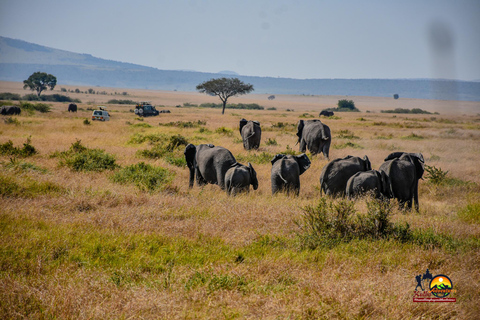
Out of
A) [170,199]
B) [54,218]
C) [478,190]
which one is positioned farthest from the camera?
[478,190]

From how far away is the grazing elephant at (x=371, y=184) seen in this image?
8.41 m

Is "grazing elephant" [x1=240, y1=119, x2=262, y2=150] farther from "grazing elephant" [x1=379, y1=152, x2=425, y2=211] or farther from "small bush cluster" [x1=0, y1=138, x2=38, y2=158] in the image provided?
"grazing elephant" [x1=379, y1=152, x2=425, y2=211]

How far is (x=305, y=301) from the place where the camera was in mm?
4309

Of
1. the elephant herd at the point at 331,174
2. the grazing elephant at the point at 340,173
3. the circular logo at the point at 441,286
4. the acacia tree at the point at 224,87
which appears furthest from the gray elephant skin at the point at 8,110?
the acacia tree at the point at 224,87

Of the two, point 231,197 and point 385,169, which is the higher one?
point 385,169

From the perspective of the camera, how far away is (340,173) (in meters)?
9.66

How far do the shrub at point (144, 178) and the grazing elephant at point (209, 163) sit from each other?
839 mm

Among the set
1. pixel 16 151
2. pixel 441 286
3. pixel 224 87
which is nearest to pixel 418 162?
pixel 441 286

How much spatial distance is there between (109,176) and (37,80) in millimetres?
113542

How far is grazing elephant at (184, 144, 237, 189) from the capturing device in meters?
9.93

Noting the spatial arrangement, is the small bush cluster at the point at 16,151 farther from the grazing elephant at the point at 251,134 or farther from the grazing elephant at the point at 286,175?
the grazing elephant at the point at 286,175

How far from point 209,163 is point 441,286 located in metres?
6.71

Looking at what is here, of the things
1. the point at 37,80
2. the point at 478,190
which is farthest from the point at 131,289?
the point at 37,80

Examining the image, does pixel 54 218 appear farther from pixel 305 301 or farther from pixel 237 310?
pixel 305 301
